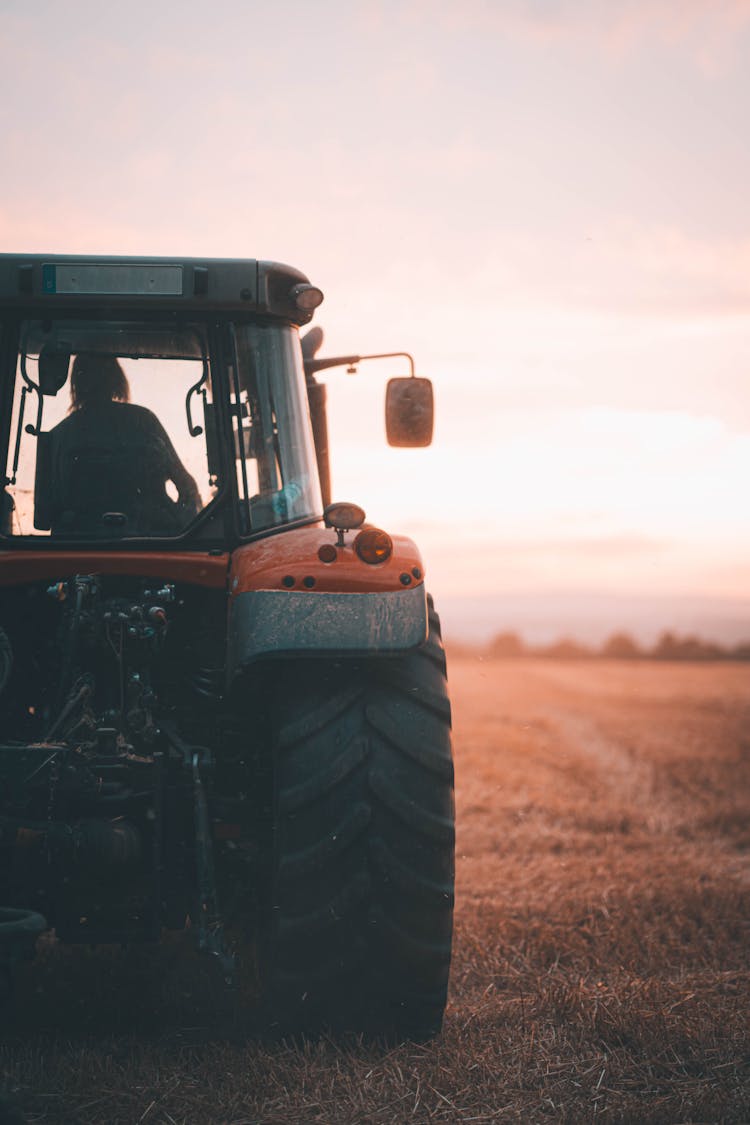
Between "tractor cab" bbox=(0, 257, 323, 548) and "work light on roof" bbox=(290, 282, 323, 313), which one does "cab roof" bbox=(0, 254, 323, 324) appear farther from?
"work light on roof" bbox=(290, 282, 323, 313)

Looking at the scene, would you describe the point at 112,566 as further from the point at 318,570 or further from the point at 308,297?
the point at 308,297

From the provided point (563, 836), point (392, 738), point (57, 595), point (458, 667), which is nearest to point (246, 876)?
point (392, 738)

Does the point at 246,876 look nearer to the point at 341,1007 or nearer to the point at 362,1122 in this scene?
the point at 341,1007

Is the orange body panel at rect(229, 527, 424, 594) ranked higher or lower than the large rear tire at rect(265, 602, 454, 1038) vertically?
higher

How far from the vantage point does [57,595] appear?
13.0 ft

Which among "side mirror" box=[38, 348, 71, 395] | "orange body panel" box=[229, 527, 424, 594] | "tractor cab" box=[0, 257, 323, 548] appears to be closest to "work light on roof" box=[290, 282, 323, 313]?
"tractor cab" box=[0, 257, 323, 548]

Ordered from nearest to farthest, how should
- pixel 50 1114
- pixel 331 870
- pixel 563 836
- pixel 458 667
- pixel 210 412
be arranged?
pixel 50 1114, pixel 331 870, pixel 210 412, pixel 563 836, pixel 458 667

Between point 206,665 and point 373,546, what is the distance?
0.75m

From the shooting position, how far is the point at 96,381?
4.51 m

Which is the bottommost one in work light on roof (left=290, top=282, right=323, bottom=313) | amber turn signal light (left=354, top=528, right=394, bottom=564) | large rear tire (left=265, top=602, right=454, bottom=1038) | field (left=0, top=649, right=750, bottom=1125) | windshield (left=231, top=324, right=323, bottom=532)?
field (left=0, top=649, right=750, bottom=1125)

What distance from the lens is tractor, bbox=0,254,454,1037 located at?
373 cm

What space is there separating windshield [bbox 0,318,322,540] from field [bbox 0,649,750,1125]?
1648 mm

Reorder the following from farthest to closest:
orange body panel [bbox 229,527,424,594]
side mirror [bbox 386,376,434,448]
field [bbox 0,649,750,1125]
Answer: side mirror [bbox 386,376,434,448]
orange body panel [bbox 229,527,424,594]
field [bbox 0,649,750,1125]

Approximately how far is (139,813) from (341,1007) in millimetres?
830
